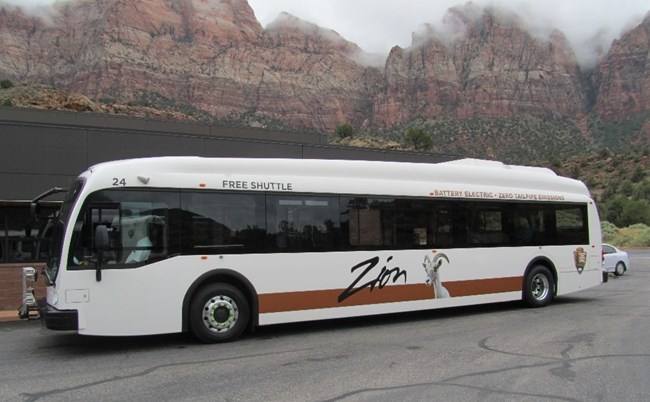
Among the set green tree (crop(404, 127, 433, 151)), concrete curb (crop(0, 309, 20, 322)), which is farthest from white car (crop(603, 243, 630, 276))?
green tree (crop(404, 127, 433, 151))

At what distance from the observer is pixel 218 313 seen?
346 inches

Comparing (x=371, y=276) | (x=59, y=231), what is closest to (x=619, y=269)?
(x=371, y=276)

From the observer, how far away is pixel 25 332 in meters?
10.3

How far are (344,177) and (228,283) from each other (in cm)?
282

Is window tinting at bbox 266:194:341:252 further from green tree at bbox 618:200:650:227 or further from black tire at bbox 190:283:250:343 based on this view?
green tree at bbox 618:200:650:227

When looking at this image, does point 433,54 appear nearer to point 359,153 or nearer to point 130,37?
point 130,37

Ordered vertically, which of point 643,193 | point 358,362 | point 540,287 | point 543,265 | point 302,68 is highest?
point 302,68

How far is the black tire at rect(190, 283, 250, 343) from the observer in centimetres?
862

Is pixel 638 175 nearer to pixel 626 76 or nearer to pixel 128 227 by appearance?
pixel 128 227

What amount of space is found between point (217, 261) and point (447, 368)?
12.5 ft

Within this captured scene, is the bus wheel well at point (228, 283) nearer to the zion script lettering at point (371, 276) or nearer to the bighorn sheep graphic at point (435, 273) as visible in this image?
the zion script lettering at point (371, 276)

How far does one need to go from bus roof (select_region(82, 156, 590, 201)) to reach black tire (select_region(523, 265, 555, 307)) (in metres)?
1.63

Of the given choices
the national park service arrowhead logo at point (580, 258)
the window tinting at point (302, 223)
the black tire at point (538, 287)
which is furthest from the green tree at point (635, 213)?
the window tinting at point (302, 223)

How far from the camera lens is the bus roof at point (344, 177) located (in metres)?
8.61
